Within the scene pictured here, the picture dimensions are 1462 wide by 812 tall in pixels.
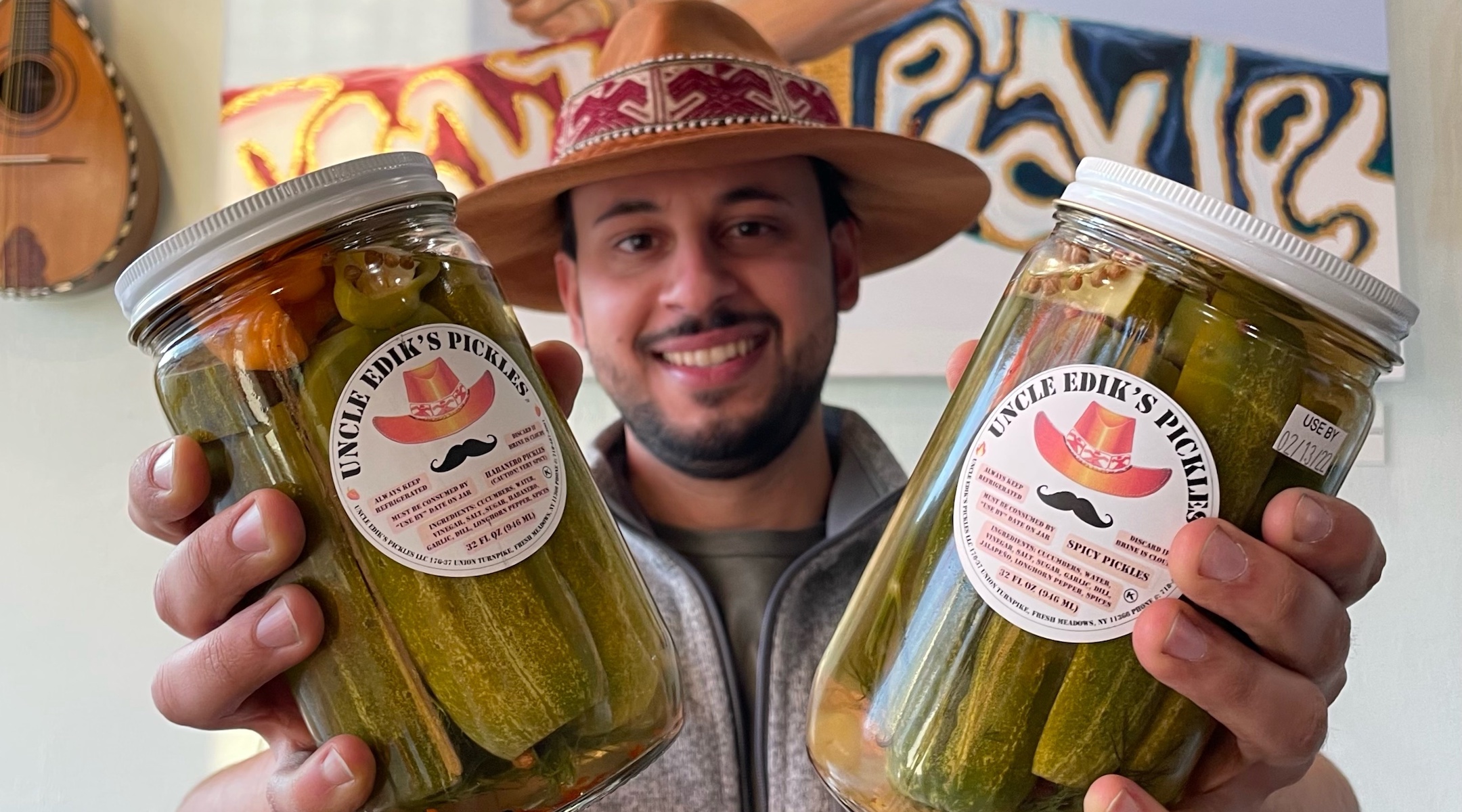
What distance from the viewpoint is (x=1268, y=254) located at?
0.46 m

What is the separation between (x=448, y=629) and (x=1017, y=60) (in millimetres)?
1467

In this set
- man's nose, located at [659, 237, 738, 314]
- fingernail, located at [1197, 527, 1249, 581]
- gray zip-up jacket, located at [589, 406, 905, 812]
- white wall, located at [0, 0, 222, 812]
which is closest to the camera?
fingernail, located at [1197, 527, 1249, 581]

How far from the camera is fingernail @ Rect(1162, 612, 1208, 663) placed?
18.3 inches

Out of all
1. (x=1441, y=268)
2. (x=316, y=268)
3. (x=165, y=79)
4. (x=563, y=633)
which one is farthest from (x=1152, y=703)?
(x=165, y=79)

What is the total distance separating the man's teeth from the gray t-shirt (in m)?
0.23

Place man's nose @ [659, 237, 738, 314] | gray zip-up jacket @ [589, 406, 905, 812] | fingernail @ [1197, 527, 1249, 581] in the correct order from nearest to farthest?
fingernail @ [1197, 527, 1249, 581], gray zip-up jacket @ [589, 406, 905, 812], man's nose @ [659, 237, 738, 314]

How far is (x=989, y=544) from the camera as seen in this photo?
50cm

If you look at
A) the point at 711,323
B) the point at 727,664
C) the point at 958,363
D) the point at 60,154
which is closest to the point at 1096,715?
the point at 958,363


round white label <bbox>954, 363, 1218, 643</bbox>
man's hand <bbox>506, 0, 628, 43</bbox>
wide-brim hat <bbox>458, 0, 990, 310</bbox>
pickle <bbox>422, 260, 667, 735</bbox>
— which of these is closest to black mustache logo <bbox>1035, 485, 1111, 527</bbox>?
round white label <bbox>954, 363, 1218, 643</bbox>

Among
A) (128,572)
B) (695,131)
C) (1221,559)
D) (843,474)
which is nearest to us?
(1221,559)

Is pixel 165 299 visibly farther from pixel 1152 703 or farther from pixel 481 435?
pixel 1152 703

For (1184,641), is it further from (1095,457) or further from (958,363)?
(958,363)

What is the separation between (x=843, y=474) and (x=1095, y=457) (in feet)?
2.49

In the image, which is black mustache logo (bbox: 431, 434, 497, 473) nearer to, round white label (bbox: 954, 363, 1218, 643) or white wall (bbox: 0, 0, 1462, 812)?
round white label (bbox: 954, 363, 1218, 643)
